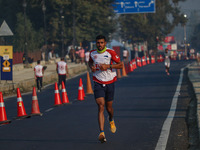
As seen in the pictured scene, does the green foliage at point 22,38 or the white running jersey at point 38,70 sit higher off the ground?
the green foliage at point 22,38

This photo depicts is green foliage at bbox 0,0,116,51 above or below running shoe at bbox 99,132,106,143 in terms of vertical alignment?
above

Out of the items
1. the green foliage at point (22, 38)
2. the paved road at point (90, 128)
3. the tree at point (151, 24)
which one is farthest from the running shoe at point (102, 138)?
the tree at point (151, 24)

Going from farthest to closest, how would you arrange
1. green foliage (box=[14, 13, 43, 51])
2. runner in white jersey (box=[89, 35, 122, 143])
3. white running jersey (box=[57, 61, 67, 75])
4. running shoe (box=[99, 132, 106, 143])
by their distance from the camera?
green foliage (box=[14, 13, 43, 51])
white running jersey (box=[57, 61, 67, 75])
runner in white jersey (box=[89, 35, 122, 143])
running shoe (box=[99, 132, 106, 143])

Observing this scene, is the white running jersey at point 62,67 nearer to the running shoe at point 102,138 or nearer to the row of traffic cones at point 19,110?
the row of traffic cones at point 19,110

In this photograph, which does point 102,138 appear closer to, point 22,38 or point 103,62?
point 103,62

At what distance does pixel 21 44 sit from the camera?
5672 centimetres

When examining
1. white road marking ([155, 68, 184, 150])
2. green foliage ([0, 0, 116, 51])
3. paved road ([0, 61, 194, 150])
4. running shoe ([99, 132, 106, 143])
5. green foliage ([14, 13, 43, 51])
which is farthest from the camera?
green foliage ([0, 0, 116, 51])

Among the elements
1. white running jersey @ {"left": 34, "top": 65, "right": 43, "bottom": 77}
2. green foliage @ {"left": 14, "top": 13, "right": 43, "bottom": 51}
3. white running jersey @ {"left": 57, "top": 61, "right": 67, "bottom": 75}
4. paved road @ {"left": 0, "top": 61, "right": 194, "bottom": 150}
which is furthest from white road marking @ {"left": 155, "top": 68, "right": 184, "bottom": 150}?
green foliage @ {"left": 14, "top": 13, "right": 43, "bottom": 51}

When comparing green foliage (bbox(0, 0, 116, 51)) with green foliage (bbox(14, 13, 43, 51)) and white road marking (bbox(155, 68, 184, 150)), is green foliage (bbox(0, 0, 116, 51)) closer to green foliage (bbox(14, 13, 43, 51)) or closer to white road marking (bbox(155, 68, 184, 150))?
green foliage (bbox(14, 13, 43, 51))

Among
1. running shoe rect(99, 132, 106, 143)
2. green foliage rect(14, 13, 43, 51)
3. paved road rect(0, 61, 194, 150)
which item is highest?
green foliage rect(14, 13, 43, 51)

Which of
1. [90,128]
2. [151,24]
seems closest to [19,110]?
[90,128]

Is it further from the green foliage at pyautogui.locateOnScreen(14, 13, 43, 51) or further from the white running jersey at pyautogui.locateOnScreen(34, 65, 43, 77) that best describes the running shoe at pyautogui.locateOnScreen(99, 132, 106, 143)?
the green foliage at pyautogui.locateOnScreen(14, 13, 43, 51)

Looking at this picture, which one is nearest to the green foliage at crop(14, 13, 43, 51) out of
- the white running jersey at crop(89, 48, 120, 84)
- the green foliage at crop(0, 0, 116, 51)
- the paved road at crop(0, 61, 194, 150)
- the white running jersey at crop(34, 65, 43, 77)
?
the green foliage at crop(0, 0, 116, 51)

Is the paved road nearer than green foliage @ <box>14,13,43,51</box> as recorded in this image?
Yes
